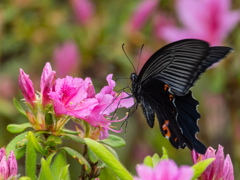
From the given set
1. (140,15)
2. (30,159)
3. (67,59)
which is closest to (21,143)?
(30,159)

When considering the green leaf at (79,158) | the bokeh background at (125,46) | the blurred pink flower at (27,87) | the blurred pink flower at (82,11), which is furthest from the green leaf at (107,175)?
the blurred pink flower at (82,11)

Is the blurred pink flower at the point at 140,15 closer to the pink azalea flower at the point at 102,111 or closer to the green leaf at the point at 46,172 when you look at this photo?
the pink azalea flower at the point at 102,111

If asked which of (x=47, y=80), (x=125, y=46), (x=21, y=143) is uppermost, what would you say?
(x=47, y=80)

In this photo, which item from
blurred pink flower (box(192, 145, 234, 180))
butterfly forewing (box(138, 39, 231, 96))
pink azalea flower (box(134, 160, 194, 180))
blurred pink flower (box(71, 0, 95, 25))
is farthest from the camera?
blurred pink flower (box(71, 0, 95, 25))

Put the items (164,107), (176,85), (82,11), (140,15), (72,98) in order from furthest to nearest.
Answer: (82,11)
(140,15)
(164,107)
(176,85)
(72,98)

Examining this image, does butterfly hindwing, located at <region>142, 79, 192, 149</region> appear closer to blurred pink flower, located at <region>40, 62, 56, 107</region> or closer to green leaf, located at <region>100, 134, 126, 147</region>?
green leaf, located at <region>100, 134, 126, 147</region>

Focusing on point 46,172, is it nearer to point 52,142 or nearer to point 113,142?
point 52,142

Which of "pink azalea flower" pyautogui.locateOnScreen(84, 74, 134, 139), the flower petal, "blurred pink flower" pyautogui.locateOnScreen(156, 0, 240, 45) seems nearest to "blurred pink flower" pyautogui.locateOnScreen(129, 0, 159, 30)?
"blurred pink flower" pyautogui.locateOnScreen(156, 0, 240, 45)

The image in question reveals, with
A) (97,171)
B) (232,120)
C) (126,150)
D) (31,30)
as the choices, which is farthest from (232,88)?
(97,171)
